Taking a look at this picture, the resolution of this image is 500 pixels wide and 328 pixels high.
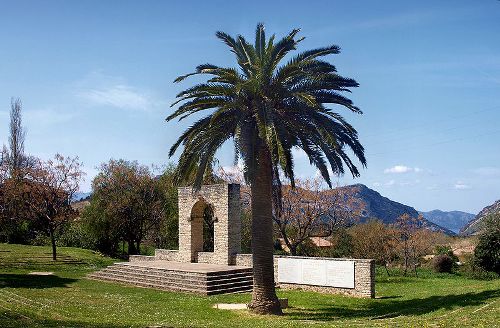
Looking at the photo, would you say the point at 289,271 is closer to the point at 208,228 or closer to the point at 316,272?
the point at 316,272

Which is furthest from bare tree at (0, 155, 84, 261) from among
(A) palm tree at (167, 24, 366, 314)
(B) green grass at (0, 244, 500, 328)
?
(A) palm tree at (167, 24, 366, 314)

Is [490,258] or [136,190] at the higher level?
[136,190]

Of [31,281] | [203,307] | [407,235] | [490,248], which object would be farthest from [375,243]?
[31,281]

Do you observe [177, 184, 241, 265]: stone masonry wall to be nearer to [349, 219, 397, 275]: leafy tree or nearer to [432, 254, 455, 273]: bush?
Result: [349, 219, 397, 275]: leafy tree

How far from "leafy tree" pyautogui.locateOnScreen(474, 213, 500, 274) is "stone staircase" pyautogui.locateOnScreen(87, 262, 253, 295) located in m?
17.5

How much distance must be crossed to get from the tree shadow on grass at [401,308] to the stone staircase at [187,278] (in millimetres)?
6297

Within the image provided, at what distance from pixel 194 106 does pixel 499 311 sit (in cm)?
1156

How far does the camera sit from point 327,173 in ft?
60.5

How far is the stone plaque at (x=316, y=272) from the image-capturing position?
24156 mm

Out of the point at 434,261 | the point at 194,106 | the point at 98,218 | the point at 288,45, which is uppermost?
the point at 288,45

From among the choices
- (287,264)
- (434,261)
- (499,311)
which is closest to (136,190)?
(287,264)

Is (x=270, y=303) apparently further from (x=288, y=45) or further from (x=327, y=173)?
(x=288, y=45)

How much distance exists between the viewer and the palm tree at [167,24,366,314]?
18.3 metres

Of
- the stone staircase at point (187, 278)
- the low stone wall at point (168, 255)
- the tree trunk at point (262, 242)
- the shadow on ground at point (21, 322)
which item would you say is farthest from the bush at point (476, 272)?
the shadow on ground at point (21, 322)
